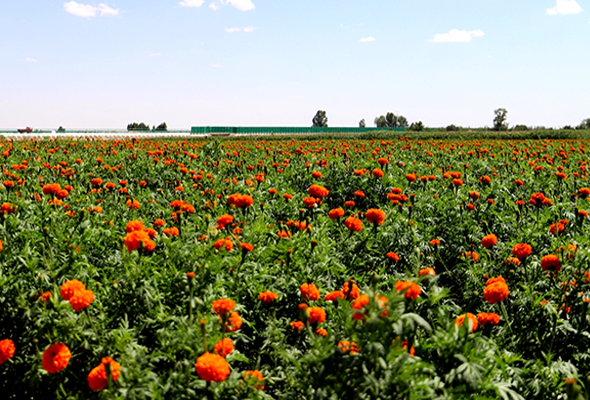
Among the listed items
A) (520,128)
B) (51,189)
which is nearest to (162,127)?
(520,128)

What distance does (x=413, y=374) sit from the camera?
5.98 feet

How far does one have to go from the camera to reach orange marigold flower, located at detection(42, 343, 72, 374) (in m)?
2.11

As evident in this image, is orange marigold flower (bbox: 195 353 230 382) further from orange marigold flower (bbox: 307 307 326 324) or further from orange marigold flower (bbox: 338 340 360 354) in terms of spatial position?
orange marigold flower (bbox: 307 307 326 324)

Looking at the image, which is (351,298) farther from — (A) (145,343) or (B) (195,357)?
(A) (145,343)

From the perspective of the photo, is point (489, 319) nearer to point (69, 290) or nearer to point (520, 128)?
point (69, 290)

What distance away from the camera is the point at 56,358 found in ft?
6.93

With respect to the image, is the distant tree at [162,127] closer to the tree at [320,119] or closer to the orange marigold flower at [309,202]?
the tree at [320,119]

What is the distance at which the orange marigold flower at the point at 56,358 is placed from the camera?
2109mm

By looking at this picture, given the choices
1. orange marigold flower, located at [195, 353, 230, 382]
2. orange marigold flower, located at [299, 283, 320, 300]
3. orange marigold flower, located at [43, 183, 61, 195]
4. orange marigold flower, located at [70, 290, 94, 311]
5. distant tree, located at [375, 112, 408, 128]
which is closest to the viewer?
orange marigold flower, located at [195, 353, 230, 382]

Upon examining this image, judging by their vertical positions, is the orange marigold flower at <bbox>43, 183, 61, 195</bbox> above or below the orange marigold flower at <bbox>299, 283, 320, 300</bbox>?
above

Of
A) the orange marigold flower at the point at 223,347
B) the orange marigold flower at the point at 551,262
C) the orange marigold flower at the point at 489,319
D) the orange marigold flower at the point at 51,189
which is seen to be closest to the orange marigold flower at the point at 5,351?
the orange marigold flower at the point at 223,347

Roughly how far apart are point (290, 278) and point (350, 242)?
1.20 metres

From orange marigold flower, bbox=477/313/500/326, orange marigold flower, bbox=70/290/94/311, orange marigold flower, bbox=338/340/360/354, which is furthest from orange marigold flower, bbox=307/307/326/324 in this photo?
orange marigold flower, bbox=70/290/94/311

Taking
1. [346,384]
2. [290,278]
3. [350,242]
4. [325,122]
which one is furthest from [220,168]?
[325,122]
